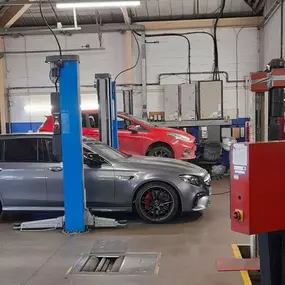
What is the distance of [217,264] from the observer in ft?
15.3

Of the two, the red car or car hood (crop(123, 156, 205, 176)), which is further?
the red car

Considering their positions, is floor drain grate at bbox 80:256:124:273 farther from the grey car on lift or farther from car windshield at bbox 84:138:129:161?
car windshield at bbox 84:138:129:161

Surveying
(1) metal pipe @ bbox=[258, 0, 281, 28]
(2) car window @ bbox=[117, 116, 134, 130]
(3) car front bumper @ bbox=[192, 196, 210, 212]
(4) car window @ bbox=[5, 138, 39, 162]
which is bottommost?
(3) car front bumper @ bbox=[192, 196, 210, 212]

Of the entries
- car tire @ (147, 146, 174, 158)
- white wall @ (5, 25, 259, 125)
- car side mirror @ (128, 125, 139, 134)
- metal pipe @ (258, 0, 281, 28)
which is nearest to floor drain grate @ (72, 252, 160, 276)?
car tire @ (147, 146, 174, 158)

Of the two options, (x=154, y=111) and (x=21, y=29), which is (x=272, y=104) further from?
(x=21, y=29)

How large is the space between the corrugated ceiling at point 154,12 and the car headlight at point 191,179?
814 centimetres

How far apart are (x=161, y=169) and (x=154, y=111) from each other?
7.62 meters

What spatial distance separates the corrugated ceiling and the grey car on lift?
7.78m

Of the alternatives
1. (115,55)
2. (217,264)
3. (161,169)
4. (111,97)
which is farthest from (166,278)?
(115,55)

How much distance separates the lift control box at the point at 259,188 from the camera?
251 cm

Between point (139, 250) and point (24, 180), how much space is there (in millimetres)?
2506

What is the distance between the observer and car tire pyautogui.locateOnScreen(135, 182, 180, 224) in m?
6.54

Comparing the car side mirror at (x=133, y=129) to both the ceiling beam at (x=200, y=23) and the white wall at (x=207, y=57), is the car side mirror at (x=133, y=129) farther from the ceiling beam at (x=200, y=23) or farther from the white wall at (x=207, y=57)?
the ceiling beam at (x=200, y=23)

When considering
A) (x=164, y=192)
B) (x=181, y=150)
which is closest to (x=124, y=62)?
(x=181, y=150)
